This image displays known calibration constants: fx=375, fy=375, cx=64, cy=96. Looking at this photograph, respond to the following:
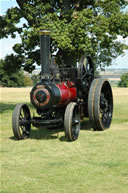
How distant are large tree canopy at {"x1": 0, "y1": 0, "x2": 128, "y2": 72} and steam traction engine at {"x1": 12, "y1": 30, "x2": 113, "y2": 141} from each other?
17.1 feet

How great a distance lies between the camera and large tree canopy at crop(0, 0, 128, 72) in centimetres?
1664

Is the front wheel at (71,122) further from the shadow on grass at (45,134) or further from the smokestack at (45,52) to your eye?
the smokestack at (45,52)

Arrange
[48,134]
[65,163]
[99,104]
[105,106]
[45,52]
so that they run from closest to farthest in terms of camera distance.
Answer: [65,163]
[45,52]
[48,134]
[99,104]
[105,106]

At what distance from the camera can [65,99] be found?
9812 millimetres

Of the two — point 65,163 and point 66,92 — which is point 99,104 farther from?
point 65,163

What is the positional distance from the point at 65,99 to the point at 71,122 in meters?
0.97

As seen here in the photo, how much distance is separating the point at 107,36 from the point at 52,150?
1042cm

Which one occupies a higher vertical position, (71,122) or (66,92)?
(66,92)

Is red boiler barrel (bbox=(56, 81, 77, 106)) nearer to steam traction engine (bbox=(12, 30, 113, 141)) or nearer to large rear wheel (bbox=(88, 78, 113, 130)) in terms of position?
steam traction engine (bbox=(12, 30, 113, 141))

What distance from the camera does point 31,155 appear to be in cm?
778

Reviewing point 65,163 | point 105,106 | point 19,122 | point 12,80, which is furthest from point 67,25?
point 12,80

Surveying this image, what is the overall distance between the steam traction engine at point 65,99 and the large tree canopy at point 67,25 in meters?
5.21

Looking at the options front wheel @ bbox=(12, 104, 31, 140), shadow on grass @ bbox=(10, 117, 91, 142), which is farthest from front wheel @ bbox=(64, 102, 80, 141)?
front wheel @ bbox=(12, 104, 31, 140)

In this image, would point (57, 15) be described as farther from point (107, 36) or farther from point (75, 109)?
point (75, 109)
